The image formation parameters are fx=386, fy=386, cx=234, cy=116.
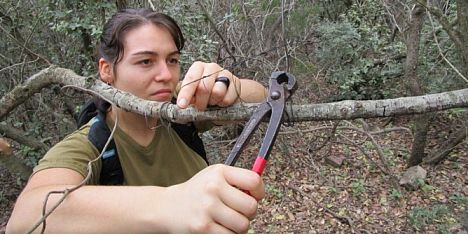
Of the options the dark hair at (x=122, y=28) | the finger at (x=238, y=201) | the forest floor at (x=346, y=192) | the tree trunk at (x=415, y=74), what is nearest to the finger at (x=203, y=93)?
the dark hair at (x=122, y=28)

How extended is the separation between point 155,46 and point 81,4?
275cm

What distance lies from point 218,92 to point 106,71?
621 millimetres

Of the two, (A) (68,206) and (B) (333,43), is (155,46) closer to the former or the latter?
(A) (68,206)

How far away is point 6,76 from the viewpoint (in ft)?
13.6

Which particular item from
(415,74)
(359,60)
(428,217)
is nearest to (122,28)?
(428,217)

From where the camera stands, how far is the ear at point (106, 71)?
1.52 meters

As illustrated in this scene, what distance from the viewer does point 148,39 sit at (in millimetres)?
1432

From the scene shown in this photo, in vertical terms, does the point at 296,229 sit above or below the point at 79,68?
below

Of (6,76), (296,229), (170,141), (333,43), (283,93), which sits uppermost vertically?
(283,93)

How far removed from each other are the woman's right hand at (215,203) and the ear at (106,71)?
918 mm

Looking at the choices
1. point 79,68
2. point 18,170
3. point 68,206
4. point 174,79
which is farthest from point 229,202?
point 79,68

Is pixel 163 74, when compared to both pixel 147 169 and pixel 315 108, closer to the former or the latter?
pixel 147 169

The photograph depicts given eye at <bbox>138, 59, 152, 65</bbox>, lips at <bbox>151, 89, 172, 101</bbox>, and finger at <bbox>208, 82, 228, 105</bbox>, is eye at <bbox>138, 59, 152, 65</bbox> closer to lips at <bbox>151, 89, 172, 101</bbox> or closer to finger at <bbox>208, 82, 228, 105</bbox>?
lips at <bbox>151, 89, 172, 101</bbox>

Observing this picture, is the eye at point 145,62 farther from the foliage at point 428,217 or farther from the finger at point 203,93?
the foliage at point 428,217
